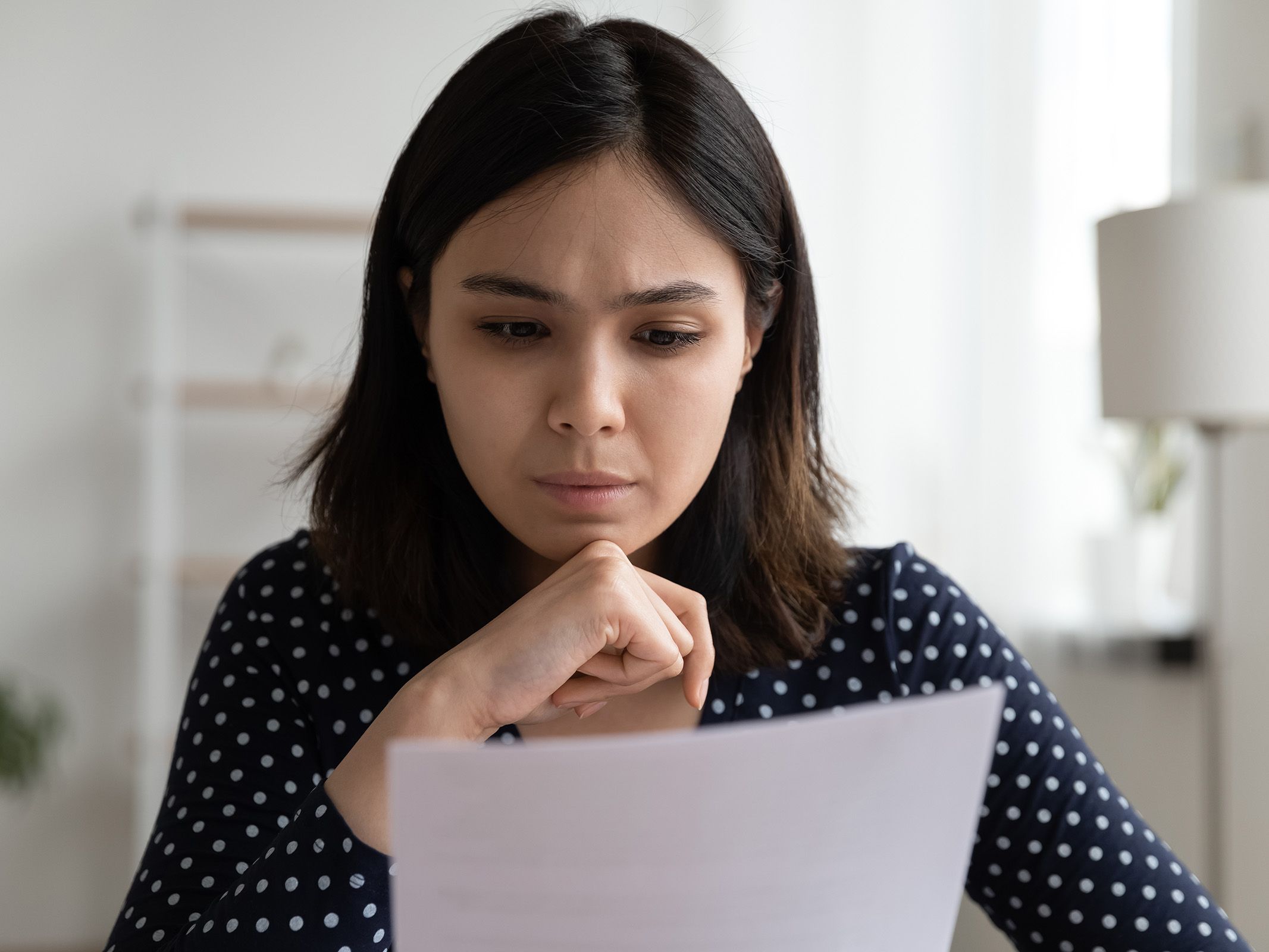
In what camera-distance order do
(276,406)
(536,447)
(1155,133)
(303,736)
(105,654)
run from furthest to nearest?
(105,654)
(276,406)
(1155,133)
(303,736)
(536,447)

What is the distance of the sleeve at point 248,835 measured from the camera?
2.15 ft

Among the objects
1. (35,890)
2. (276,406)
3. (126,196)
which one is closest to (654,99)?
(276,406)

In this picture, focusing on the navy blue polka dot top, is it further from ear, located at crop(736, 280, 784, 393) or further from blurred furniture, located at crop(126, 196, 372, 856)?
blurred furniture, located at crop(126, 196, 372, 856)

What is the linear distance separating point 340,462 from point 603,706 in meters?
0.32

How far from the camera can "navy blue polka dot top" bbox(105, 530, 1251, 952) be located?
2.75ft

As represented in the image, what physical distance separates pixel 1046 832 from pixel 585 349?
0.54m

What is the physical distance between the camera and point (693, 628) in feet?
2.58

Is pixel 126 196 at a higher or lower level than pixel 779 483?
higher

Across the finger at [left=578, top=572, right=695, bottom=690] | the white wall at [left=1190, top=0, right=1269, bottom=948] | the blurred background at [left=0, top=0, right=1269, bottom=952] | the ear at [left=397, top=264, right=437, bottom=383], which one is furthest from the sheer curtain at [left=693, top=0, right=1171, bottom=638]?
the finger at [left=578, top=572, right=695, bottom=690]

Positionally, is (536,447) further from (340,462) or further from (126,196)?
(126,196)

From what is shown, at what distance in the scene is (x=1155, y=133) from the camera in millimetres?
2395

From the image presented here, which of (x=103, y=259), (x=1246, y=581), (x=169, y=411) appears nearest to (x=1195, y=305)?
(x=1246, y=581)

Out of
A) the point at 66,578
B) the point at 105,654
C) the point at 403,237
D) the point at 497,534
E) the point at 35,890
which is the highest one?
the point at 403,237

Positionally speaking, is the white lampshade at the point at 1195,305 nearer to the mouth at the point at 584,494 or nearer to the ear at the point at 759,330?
the ear at the point at 759,330
